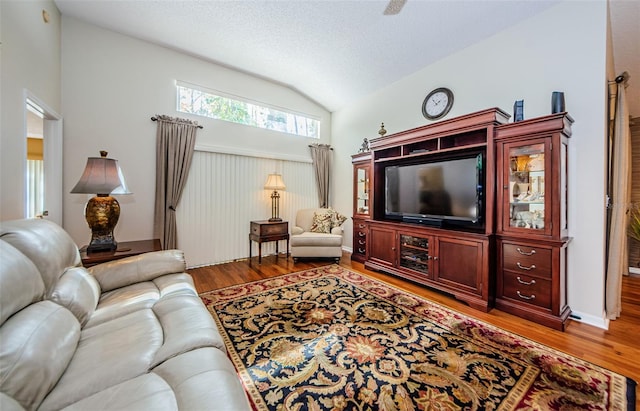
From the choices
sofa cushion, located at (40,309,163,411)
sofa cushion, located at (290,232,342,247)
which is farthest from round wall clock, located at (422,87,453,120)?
sofa cushion, located at (40,309,163,411)

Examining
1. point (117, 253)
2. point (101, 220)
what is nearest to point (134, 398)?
point (117, 253)

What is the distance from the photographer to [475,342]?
193 centimetres

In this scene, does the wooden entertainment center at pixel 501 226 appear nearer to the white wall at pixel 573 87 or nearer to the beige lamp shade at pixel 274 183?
the white wall at pixel 573 87

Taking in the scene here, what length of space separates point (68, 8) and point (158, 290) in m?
3.43

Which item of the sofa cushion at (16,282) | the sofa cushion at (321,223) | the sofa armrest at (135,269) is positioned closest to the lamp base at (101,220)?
the sofa armrest at (135,269)

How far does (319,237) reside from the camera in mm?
4035

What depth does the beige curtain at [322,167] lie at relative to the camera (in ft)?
16.6

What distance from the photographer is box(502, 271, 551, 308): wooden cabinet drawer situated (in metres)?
2.23

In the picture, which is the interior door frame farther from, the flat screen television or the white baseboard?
the white baseboard

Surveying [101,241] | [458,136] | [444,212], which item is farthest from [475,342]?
[101,241]

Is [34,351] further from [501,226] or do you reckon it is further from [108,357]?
[501,226]

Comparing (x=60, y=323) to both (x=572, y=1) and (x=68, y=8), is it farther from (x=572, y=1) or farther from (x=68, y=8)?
(x=572, y=1)

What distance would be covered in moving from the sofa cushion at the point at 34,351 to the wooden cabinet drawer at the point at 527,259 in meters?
3.25

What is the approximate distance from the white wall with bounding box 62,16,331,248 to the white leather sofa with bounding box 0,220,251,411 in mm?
1972
